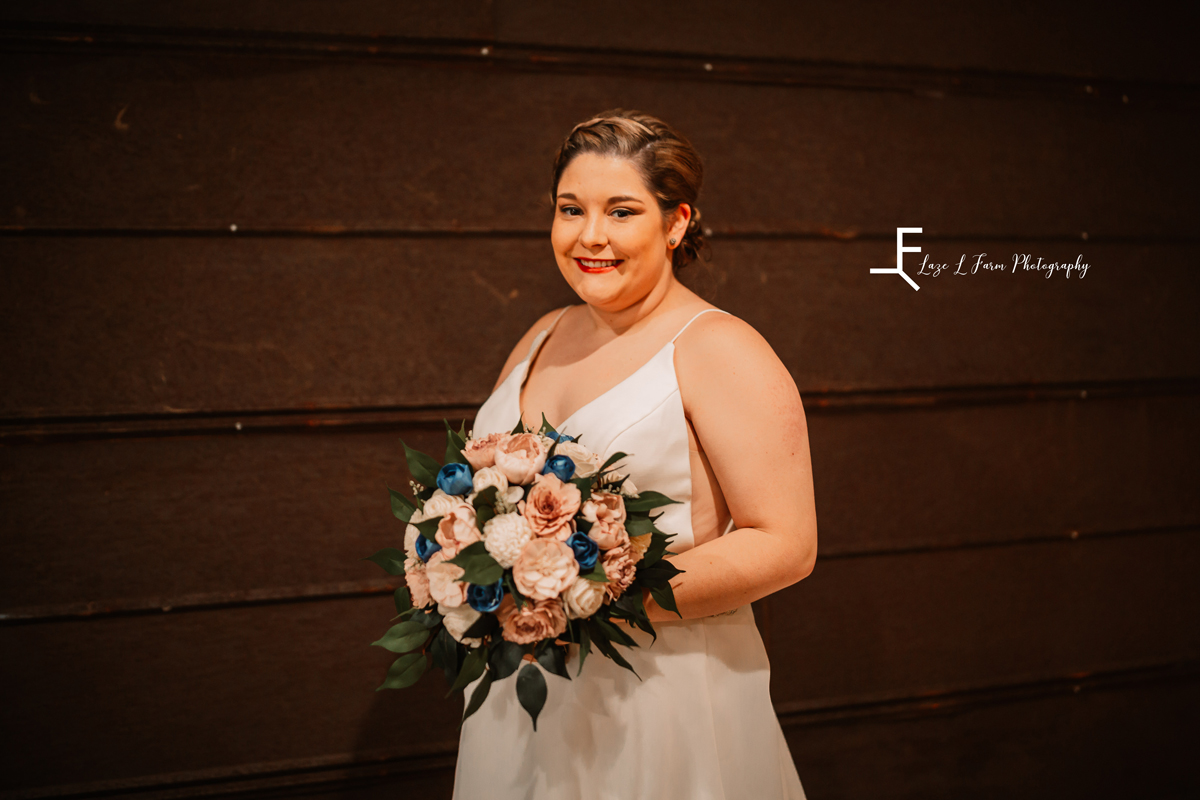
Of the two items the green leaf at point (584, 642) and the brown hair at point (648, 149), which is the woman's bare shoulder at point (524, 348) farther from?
the green leaf at point (584, 642)

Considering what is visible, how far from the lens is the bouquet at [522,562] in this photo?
3.76ft

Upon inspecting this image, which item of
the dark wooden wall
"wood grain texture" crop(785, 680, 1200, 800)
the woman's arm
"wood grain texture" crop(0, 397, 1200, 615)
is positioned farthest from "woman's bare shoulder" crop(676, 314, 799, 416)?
"wood grain texture" crop(785, 680, 1200, 800)

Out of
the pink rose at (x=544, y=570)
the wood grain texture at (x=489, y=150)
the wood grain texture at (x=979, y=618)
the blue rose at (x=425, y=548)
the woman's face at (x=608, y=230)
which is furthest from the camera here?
the wood grain texture at (x=979, y=618)

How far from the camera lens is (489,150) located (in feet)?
6.98

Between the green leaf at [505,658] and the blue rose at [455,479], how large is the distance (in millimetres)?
241

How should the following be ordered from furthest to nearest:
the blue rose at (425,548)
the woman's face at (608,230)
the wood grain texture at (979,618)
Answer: the wood grain texture at (979,618)
the woman's face at (608,230)
the blue rose at (425,548)

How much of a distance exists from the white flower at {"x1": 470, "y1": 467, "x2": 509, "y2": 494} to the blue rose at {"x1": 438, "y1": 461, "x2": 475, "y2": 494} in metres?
0.03

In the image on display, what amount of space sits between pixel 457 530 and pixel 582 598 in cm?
21

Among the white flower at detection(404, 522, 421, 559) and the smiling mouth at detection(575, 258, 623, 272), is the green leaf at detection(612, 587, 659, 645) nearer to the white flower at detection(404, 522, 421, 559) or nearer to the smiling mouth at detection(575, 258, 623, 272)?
the white flower at detection(404, 522, 421, 559)

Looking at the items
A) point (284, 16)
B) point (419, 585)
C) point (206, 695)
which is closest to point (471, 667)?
point (419, 585)

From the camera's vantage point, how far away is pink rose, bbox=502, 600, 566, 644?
1.15 meters

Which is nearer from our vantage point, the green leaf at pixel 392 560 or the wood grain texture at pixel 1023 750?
the green leaf at pixel 392 560

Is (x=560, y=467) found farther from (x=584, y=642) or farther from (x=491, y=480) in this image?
(x=584, y=642)

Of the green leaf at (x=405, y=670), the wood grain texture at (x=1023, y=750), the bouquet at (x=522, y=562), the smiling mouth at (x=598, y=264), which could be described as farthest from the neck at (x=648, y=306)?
the wood grain texture at (x=1023, y=750)
